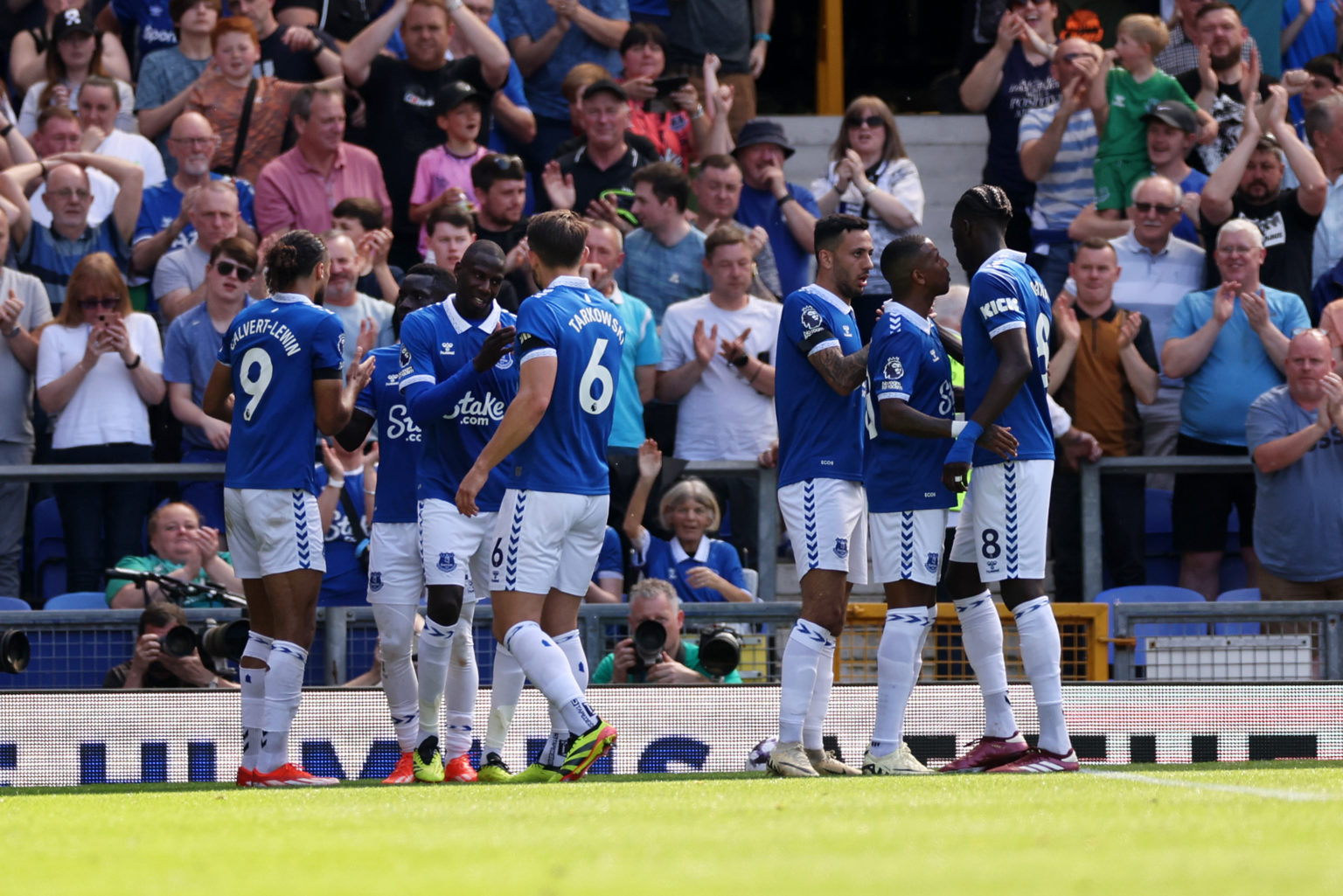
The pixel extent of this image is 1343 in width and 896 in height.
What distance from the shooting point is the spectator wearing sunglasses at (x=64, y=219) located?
11.2m

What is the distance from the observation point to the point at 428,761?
7730 mm

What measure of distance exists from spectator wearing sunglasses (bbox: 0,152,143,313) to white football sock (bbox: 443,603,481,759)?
476 centimetres

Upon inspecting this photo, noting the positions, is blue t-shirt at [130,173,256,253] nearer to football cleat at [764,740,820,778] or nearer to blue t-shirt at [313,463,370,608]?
blue t-shirt at [313,463,370,608]

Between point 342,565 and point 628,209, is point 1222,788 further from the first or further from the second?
point 628,209

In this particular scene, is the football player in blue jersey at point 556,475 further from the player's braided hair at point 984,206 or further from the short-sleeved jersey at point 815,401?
the player's braided hair at point 984,206

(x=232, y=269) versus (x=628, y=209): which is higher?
(x=628, y=209)

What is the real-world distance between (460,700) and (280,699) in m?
0.77

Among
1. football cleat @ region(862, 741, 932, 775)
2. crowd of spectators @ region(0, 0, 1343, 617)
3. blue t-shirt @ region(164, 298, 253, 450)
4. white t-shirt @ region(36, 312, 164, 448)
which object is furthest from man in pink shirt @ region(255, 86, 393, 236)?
football cleat @ region(862, 741, 932, 775)

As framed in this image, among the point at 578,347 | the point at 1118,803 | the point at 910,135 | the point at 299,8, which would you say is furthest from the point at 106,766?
the point at 910,135

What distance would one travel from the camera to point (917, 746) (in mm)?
8578

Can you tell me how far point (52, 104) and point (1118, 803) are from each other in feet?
31.7

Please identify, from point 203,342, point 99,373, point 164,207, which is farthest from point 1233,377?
point 164,207

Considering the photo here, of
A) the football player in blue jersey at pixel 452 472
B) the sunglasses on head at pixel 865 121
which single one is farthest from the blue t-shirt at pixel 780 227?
the football player in blue jersey at pixel 452 472

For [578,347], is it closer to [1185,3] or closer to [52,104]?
[52,104]
